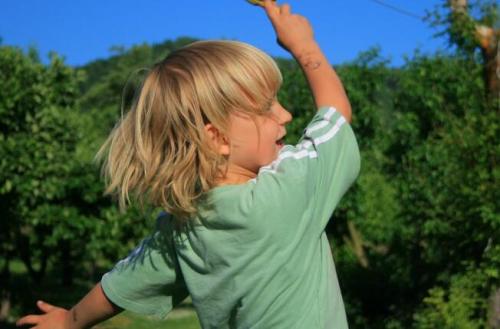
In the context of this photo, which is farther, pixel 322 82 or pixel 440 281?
pixel 440 281

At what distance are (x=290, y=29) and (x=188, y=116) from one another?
274 millimetres


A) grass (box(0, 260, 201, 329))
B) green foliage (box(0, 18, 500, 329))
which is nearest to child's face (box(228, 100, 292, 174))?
green foliage (box(0, 18, 500, 329))

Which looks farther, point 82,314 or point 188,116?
point 82,314

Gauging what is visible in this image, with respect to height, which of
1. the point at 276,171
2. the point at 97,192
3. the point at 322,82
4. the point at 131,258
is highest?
the point at 97,192

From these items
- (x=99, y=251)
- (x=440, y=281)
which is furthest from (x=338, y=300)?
(x=99, y=251)

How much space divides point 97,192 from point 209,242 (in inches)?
346

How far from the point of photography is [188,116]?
155cm

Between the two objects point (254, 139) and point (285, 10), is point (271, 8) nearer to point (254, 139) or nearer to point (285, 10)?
point (285, 10)

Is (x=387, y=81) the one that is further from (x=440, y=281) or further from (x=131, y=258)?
(x=131, y=258)

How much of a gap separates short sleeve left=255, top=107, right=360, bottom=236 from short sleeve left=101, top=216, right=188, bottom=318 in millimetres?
286

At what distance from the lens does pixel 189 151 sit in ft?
5.09

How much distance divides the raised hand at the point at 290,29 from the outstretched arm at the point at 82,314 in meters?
0.68

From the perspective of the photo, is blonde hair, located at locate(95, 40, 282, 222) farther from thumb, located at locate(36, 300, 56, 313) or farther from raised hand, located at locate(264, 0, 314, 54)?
thumb, located at locate(36, 300, 56, 313)

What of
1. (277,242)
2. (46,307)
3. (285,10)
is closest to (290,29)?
(285,10)
